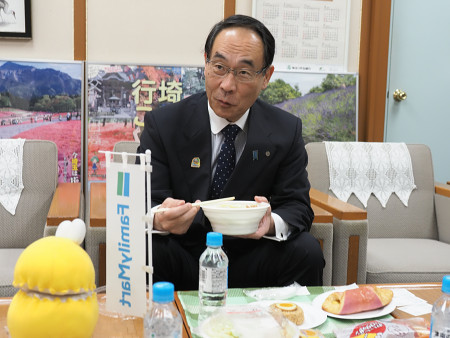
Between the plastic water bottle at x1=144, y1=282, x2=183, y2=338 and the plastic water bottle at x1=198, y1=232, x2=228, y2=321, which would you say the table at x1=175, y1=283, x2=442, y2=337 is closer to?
the plastic water bottle at x1=198, y1=232, x2=228, y2=321

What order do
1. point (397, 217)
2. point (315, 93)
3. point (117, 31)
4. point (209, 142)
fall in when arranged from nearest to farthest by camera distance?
1. point (209, 142)
2. point (397, 217)
3. point (117, 31)
4. point (315, 93)

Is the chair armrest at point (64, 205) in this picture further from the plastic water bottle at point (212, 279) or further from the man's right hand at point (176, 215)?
the plastic water bottle at point (212, 279)

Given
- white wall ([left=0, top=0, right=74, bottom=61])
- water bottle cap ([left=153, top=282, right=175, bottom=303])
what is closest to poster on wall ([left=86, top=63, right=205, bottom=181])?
white wall ([left=0, top=0, right=74, bottom=61])

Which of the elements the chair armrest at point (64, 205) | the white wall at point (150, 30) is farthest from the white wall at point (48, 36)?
the chair armrest at point (64, 205)

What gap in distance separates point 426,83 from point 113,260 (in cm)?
292

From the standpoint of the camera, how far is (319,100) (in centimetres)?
318

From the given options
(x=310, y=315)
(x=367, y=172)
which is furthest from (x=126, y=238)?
(x=367, y=172)

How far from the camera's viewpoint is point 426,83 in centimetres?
337

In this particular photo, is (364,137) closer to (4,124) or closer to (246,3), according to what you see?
(246,3)

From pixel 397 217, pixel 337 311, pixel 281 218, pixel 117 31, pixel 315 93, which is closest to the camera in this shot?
pixel 337 311

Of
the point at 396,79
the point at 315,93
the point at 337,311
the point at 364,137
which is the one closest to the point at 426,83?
the point at 396,79

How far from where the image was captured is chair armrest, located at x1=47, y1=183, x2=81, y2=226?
1775 mm

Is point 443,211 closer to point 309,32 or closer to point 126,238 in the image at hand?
point 309,32

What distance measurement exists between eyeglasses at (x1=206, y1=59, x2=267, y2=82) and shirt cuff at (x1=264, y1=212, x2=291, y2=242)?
476mm
